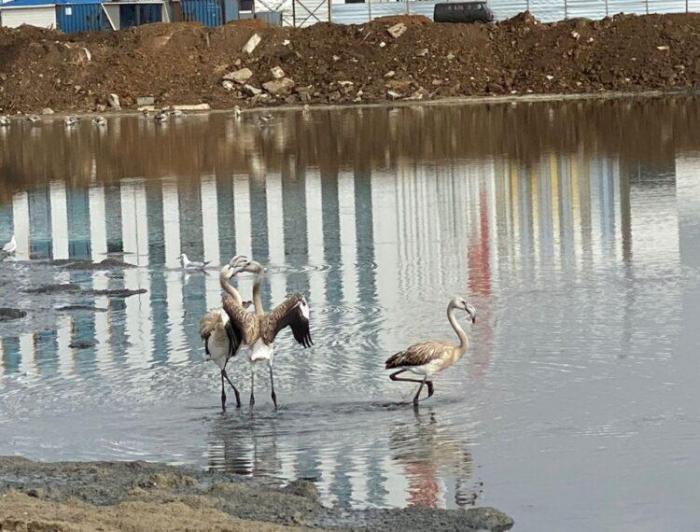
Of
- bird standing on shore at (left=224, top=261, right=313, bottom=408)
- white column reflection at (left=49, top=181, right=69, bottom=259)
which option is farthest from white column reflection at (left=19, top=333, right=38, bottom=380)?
white column reflection at (left=49, top=181, right=69, bottom=259)

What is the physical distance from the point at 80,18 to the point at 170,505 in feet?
256

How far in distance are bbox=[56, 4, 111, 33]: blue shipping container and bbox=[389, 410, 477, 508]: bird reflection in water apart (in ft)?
242

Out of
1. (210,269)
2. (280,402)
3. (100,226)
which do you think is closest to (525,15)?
(100,226)

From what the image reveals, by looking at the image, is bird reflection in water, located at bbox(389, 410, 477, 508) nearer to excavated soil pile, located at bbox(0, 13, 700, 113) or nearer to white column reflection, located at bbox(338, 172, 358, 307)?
A: white column reflection, located at bbox(338, 172, 358, 307)

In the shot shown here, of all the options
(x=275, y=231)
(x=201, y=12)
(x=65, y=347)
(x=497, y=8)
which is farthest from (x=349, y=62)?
(x=65, y=347)

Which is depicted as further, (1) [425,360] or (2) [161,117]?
(2) [161,117]

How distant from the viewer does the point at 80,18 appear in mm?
86688

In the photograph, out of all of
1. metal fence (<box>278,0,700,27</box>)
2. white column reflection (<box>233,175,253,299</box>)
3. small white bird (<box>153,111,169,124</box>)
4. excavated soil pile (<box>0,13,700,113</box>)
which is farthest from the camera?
metal fence (<box>278,0,700,27</box>)

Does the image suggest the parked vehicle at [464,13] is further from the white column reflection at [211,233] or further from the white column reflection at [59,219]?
the white column reflection at [59,219]

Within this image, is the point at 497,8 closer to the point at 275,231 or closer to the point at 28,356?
the point at 275,231

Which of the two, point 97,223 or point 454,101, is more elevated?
point 454,101

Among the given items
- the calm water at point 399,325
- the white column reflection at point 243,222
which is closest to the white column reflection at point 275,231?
the calm water at point 399,325

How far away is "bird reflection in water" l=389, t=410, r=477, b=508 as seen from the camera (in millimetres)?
12139

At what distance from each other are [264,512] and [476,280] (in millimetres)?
11455
